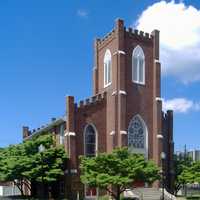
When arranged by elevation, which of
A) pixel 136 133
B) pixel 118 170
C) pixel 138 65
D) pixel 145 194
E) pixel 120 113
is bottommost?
pixel 145 194

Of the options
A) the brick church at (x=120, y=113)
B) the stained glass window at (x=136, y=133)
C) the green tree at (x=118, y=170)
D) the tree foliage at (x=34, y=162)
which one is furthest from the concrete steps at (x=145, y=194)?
the tree foliage at (x=34, y=162)

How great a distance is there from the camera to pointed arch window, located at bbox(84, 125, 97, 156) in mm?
47031

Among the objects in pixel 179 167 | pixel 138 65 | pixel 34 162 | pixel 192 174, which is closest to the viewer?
pixel 34 162

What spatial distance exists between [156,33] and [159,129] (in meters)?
10.4

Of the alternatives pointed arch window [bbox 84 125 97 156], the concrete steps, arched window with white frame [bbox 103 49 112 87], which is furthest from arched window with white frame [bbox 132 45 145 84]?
the concrete steps

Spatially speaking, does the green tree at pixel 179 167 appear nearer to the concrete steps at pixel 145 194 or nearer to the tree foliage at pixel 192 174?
the tree foliage at pixel 192 174

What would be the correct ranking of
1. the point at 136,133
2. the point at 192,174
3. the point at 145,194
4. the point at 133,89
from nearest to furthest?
the point at 145,194, the point at 192,174, the point at 136,133, the point at 133,89

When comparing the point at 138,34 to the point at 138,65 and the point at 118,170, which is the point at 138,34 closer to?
the point at 138,65

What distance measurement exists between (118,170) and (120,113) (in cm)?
1114

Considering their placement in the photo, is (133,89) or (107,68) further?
(107,68)

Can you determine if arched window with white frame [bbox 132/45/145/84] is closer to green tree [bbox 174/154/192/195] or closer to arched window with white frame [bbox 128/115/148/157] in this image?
arched window with white frame [bbox 128/115/148/157]

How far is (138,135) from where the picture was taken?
1970 inches

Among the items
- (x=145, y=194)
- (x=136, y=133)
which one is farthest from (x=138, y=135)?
(x=145, y=194)

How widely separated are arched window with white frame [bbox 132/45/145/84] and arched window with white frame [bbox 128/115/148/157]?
3991 mm
